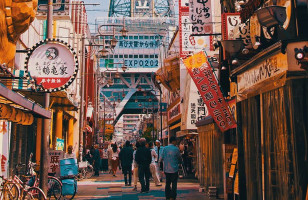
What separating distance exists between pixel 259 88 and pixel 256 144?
153 centimetres

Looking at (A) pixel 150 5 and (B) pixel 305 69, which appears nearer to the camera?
(B) pixel 305 69

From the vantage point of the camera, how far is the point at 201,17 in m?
16.1

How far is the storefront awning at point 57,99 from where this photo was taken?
16.4m

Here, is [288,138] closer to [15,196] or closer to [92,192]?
[15,196]

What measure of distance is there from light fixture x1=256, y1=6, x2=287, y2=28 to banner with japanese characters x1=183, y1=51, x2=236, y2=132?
12.9 feet

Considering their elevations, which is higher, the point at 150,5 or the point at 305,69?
the point at 150,5

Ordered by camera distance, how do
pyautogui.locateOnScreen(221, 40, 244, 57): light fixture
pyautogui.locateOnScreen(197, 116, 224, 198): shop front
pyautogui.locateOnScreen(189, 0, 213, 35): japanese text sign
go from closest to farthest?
pyautogui.locateOnScreen(221, 40, 244, 57): light fixture, pyautogui.locateOnScreen(197, 116, 224, 198): shop front, pyautogui.locateOnScreen(189, 0, 213, 35): japanese text sign

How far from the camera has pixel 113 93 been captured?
384 ft

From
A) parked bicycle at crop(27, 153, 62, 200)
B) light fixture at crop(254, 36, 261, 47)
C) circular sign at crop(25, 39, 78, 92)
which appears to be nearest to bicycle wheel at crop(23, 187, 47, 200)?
parked bicycle at crop(27, 153, 62, 200)

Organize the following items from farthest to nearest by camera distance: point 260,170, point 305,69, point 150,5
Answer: point 150,5 → point 260,170 → point 305,69

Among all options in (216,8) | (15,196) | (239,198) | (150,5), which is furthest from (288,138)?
(150,5)

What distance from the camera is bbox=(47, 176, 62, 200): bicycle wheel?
11.7m

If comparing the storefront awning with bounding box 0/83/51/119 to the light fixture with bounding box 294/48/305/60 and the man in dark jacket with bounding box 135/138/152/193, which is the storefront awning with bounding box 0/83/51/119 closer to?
the light fixture with bounding box 294/48/305/60

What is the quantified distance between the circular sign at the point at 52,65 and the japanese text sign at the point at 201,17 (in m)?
5.93
